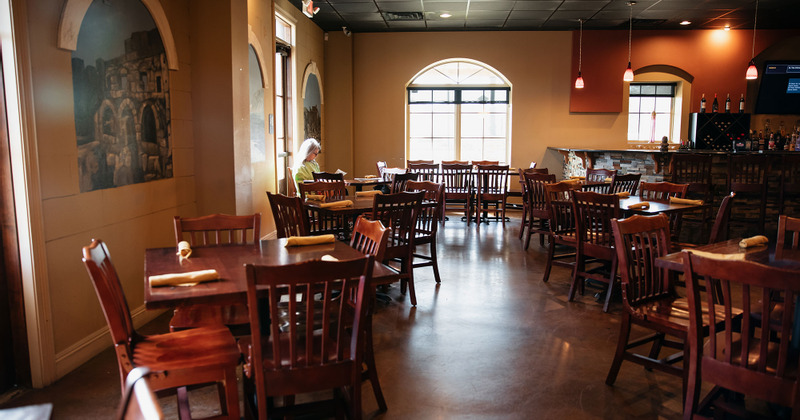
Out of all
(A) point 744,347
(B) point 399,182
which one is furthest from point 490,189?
(A) point 744,347

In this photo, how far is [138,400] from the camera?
100 centimetres

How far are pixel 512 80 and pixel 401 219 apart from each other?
636 centimetres

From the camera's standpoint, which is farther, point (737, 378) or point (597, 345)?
point (597, 345)

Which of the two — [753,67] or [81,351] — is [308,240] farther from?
[753,67]

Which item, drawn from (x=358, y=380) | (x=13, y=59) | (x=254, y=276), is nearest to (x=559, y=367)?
(x=358, y=380)

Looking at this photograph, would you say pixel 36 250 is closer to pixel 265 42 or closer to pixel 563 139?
pixel 265 42

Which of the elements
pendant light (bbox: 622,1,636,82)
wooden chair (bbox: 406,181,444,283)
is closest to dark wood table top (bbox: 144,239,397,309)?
wooden chair (bbox: 406,181,444,283)

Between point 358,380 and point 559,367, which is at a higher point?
point 358,380

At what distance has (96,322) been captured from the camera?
3420 millimetres

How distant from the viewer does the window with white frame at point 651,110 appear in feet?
32.0

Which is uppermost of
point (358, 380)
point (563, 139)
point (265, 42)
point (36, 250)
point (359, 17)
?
point (359, 17)

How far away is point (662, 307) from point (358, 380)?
63.3 inches

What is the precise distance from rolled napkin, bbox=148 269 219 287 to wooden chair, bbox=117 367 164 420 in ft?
3.69

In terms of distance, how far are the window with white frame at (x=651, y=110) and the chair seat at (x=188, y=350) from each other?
9165 millimetres
